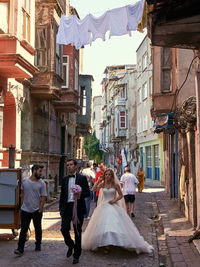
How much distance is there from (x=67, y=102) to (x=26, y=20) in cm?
821

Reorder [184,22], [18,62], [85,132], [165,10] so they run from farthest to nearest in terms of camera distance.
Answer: [85,132] → [18,62] → [184,22] → [165,10]

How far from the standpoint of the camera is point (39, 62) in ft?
58.3

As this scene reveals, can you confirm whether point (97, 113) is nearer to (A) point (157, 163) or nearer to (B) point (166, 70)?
(A) point (157, 163)

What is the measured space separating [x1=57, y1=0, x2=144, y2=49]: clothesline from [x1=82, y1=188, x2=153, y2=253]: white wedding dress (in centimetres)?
627

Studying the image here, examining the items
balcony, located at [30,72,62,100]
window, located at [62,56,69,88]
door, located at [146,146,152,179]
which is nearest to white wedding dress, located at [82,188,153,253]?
balcony, located at [30,72,62,100]

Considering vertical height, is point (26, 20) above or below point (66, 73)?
below

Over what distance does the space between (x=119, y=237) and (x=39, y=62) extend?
12.3m

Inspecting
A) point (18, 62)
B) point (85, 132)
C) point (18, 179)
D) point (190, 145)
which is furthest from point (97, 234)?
point (85, 132)

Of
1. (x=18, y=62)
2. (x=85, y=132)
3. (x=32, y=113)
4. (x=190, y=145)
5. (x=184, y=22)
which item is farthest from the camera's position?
(x=85, y=132)

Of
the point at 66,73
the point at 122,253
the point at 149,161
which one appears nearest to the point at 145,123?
the point at 149,161

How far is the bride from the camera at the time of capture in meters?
7.03

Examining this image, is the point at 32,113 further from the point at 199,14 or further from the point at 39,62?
the point at 199,14

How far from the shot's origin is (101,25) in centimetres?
1220

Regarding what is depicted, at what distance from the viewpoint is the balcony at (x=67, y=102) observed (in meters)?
21.6
